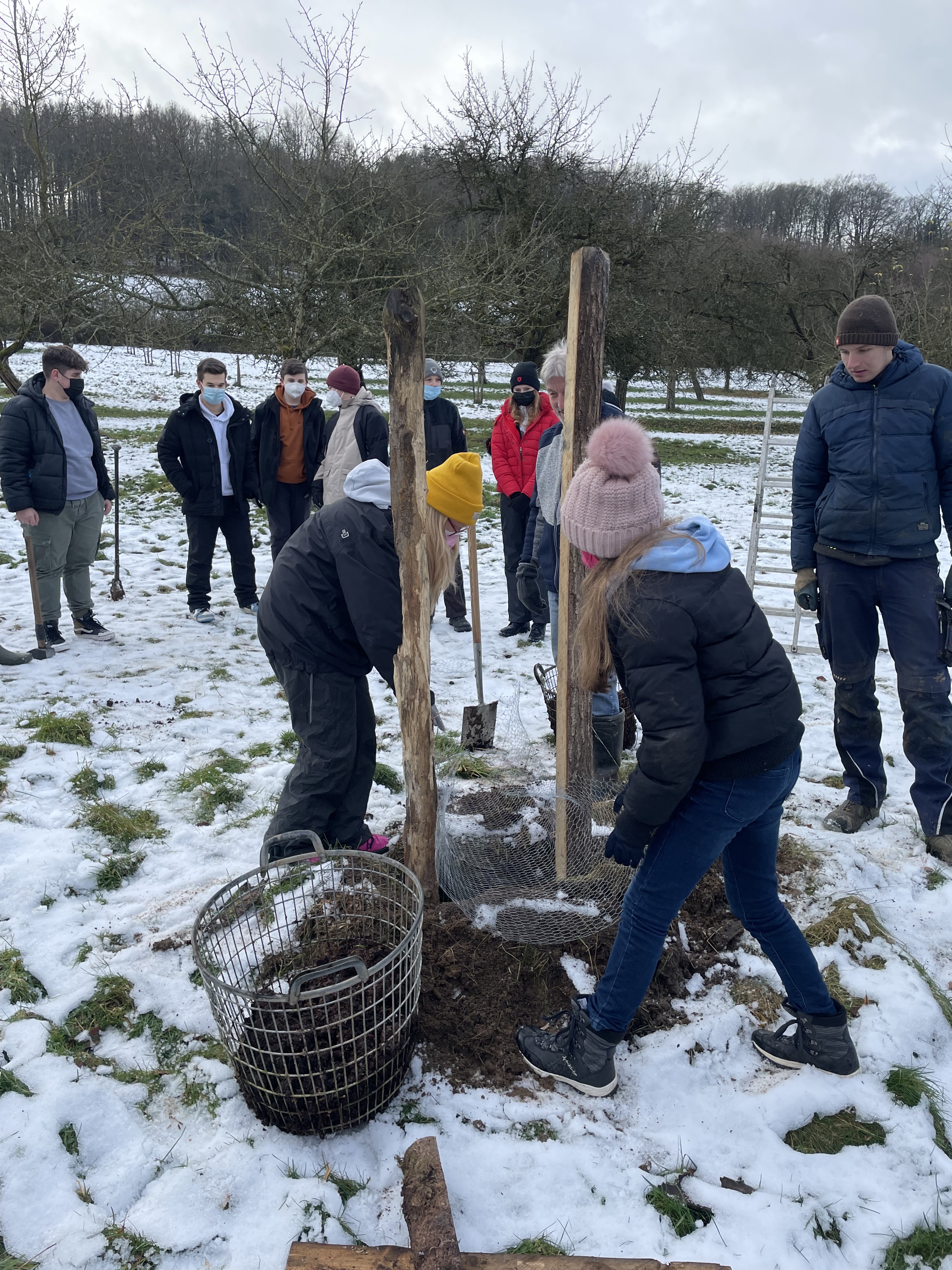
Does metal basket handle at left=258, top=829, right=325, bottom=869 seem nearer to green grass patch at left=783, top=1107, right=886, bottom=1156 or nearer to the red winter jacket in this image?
green grass patch at left=783, top=1107, right=886, bottom=1156

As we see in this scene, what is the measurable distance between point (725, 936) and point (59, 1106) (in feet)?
6.91

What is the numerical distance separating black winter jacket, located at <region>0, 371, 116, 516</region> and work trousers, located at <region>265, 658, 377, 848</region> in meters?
3.08

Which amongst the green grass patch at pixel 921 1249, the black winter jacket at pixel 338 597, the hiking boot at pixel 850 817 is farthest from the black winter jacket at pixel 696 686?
the hiking boot at pixel 850 817

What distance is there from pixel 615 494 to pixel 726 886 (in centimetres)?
110

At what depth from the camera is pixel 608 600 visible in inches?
73.2

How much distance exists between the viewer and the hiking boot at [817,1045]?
87.9 inches

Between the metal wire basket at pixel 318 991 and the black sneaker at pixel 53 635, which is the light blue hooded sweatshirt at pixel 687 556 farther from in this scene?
the black sneaker at pixel 53 635

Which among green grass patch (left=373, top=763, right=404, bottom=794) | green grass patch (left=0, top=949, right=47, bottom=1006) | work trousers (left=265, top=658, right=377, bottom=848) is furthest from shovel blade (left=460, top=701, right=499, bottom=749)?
green grass patch (left=0, top=949, right=47, bottom=1006)

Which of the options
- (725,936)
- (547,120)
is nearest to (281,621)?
(725,936)

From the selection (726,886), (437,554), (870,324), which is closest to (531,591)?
(437,554)

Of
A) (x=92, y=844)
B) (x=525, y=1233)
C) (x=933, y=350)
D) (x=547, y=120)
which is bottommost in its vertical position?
(x=525, y=1233)

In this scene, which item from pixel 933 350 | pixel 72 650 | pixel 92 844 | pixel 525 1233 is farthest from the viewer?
pixel 933 350

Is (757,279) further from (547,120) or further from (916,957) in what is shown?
(916,957)

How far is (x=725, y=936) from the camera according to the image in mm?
2754
